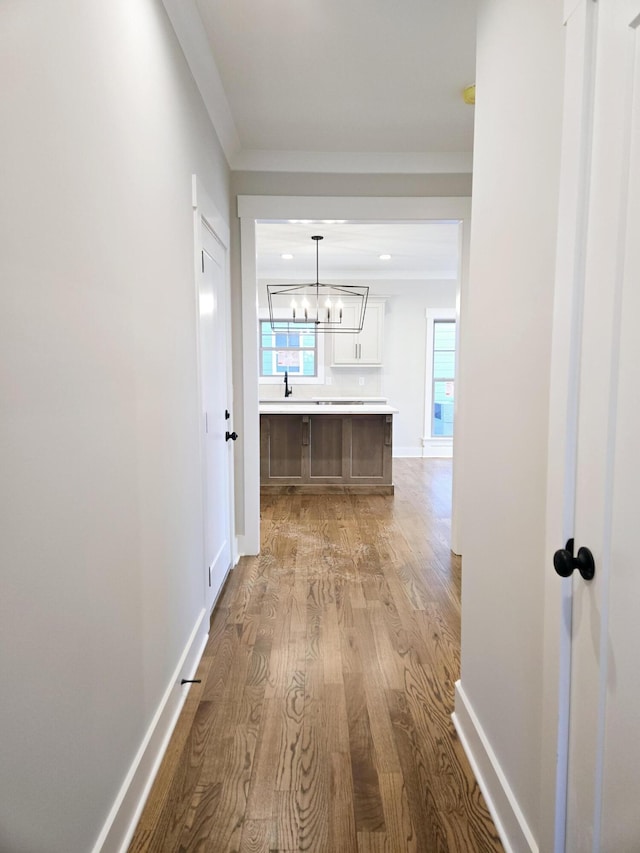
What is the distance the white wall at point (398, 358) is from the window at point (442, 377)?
0.64ft

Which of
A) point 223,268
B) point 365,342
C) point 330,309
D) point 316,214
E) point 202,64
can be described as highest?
point 202,64

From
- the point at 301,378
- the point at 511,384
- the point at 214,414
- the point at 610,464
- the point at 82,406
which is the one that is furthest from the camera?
the point at 301,378

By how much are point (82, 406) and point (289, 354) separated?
22.6 ft

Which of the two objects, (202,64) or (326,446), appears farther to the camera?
(326,446)

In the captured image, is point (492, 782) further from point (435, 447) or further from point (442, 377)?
point (442, 377)

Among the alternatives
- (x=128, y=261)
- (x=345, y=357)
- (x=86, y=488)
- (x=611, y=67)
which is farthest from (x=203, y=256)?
(x=345, y=357)

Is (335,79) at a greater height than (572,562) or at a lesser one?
greater

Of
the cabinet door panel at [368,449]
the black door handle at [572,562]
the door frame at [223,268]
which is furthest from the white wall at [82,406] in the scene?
the cabinet door panel at [368,449]

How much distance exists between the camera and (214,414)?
2980mm

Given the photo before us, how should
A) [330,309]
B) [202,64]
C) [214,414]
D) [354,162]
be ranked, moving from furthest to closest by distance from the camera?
1. [330,309]
2. [354,162]
3. [214,414]
4. [202,64]

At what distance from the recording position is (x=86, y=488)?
3.99 feet

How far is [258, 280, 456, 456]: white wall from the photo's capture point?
7918 mm

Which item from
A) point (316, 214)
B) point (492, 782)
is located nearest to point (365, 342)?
point (316, 214)

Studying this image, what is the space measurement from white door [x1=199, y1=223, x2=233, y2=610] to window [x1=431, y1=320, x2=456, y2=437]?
17.0 feet
